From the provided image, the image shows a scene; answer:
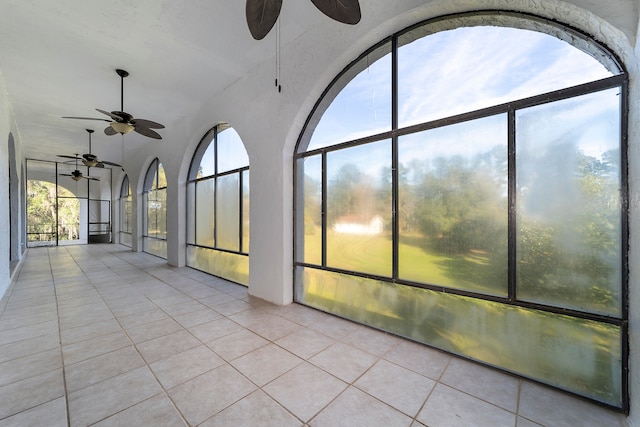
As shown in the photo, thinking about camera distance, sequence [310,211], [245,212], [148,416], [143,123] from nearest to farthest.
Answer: [148,416]
[310,211]
[143,123]
[245,212]

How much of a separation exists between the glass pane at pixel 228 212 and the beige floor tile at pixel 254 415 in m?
3.28

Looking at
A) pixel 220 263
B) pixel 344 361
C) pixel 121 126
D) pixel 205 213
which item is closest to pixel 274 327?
pixel 344 361

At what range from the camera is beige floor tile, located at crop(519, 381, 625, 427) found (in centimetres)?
164

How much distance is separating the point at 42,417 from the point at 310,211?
2976 mm

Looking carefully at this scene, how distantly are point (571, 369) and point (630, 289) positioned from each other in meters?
0.75

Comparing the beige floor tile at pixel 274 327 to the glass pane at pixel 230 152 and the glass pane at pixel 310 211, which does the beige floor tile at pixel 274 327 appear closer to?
Result: the glass pane at pixel 310 211

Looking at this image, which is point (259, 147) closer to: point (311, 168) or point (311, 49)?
point (311, 168)

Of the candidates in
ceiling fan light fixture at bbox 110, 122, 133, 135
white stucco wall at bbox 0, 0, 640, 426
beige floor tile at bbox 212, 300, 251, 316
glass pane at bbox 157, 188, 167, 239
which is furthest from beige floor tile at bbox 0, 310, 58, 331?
glass pane at bbox 157, 188, 167, 239

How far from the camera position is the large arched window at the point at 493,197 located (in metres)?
1.83

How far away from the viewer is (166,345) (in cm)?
255

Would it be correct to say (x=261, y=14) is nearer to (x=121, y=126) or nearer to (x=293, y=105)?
(x=293, y=105)

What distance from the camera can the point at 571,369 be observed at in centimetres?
193

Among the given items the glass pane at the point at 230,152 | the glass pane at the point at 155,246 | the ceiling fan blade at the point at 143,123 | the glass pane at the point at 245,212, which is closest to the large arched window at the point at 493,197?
the glass pane at the point at 245,212

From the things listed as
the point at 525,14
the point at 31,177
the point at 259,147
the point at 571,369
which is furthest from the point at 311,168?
the point at 31,177
